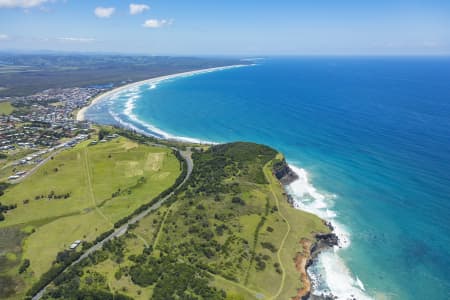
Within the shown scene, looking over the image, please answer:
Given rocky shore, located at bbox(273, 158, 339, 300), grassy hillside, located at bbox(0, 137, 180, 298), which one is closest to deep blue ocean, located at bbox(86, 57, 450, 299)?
rocky shore, located at bbox(273, 158, 339, 300)

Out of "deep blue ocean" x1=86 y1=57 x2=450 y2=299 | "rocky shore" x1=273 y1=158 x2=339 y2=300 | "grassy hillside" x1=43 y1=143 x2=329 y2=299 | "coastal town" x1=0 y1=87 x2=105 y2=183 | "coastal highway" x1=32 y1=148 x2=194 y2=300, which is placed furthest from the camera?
"coastal town" x1=0 y1=87 x2=105 y2=183

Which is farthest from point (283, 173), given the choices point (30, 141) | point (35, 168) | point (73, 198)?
point (30, 141)

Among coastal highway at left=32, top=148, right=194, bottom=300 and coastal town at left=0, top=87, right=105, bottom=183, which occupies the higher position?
coastal town at left=0, top=87, right=105, bottom=183

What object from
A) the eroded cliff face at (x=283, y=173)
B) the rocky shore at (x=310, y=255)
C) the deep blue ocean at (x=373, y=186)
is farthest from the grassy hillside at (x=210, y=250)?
the deep blue ocean at (x=373, y=186)

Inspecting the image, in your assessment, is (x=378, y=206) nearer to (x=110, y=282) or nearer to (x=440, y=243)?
(x=440, y=243)

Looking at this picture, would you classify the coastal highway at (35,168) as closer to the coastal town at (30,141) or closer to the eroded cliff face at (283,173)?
the coastal town at (30,141)

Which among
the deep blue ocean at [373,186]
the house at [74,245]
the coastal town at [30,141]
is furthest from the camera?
the coastal town at [30,141]

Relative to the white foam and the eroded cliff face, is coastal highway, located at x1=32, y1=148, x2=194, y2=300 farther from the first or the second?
the white foam
